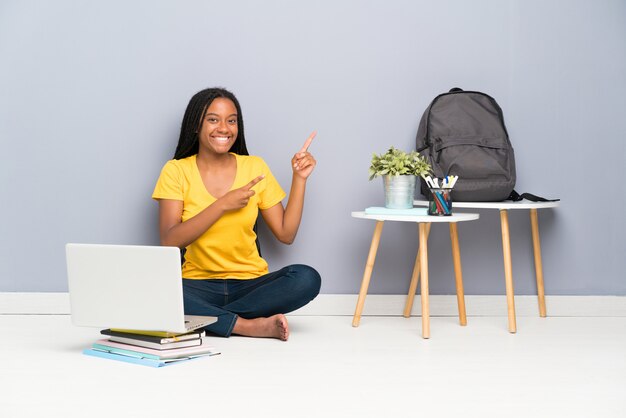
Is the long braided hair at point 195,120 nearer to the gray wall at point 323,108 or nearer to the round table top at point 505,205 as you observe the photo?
the gray wall at point 323,108

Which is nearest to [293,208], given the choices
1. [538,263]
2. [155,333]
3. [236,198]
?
[236,198]

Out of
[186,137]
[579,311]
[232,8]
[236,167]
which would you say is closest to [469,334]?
[579,311]

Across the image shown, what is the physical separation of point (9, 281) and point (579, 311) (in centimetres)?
210

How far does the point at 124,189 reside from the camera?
2.80 m

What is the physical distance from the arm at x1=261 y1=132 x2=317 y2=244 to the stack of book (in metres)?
0.64

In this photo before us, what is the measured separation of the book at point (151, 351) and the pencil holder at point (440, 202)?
811mm

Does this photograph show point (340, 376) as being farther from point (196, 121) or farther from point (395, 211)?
point (196, 121)

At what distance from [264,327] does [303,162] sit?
1.84ft

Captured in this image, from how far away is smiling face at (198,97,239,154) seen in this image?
2580mm

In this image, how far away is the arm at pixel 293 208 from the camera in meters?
2.56

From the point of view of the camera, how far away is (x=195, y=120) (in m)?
2.62

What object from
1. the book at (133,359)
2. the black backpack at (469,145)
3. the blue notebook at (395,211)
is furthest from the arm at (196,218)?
the black backpack at (469,145)

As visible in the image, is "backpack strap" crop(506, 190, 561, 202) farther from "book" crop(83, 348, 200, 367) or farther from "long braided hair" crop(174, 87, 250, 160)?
"book" crop(83, 348, 200, 367)

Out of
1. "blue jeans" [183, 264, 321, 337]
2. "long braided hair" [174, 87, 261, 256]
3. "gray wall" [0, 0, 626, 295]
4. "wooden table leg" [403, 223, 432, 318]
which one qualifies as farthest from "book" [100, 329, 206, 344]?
"wooden table leg" [403, 223, 432, 318]
